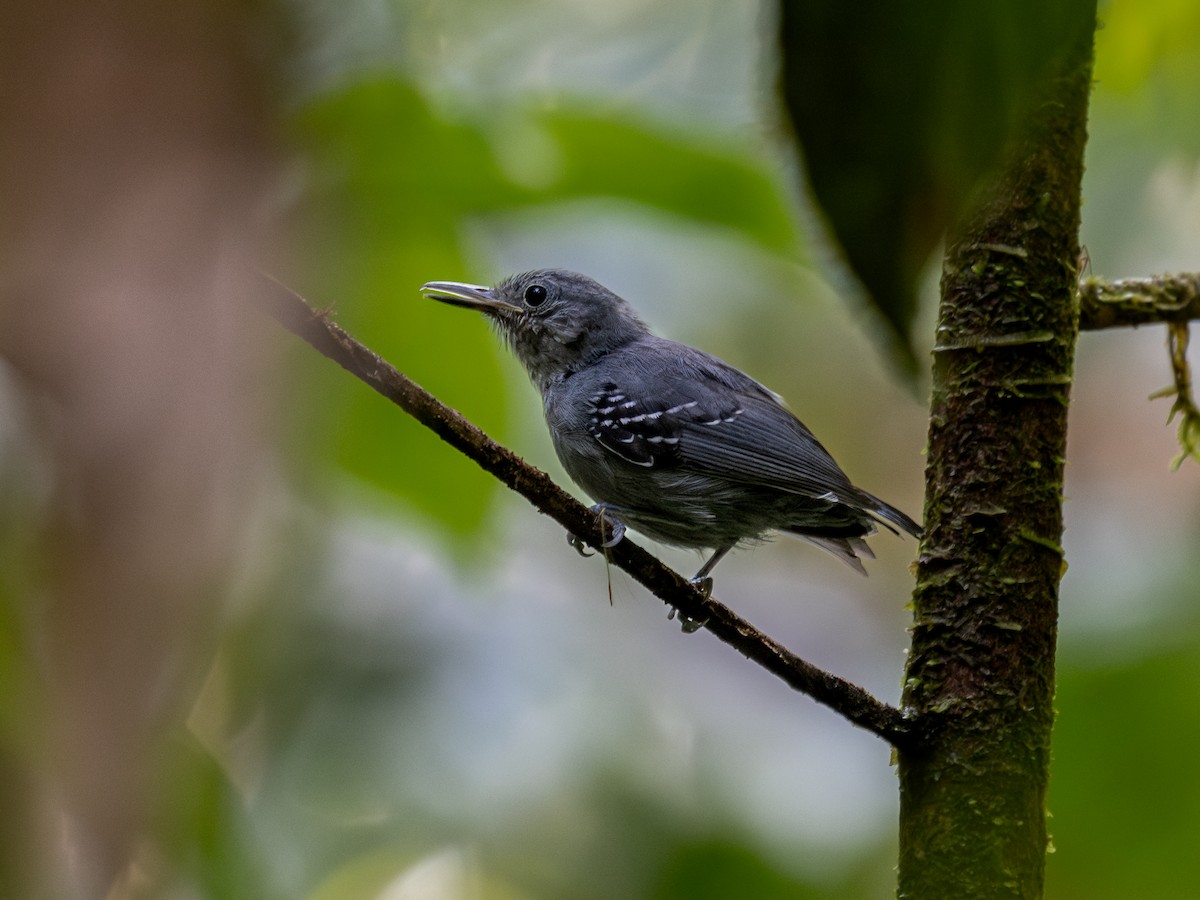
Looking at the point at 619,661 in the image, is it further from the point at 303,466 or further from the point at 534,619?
the point at 303,466

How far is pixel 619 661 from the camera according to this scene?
4.65 metres

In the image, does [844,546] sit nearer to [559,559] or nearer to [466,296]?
[559,559]

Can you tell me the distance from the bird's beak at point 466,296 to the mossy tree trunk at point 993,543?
1047mm

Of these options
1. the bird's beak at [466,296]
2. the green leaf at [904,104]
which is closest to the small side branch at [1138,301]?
the bird's beak at [466,296]

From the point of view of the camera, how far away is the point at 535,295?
16.4 feet

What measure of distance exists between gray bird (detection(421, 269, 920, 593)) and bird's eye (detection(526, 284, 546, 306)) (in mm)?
269

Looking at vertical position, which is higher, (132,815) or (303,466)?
(303,466)

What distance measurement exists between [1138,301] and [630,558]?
1.62 metres

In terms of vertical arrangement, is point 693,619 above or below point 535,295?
below

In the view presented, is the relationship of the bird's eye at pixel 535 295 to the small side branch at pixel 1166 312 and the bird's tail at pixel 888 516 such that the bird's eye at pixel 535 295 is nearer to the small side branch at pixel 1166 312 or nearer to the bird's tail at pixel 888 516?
the bird's tail at pixel 888 516

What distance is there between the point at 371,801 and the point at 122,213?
4041 millimetres

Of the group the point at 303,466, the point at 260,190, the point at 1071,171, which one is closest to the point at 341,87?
→ the point at 303,466

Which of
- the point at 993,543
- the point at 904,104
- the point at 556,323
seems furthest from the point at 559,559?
the point at 904,104

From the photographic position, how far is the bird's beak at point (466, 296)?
2438mm
